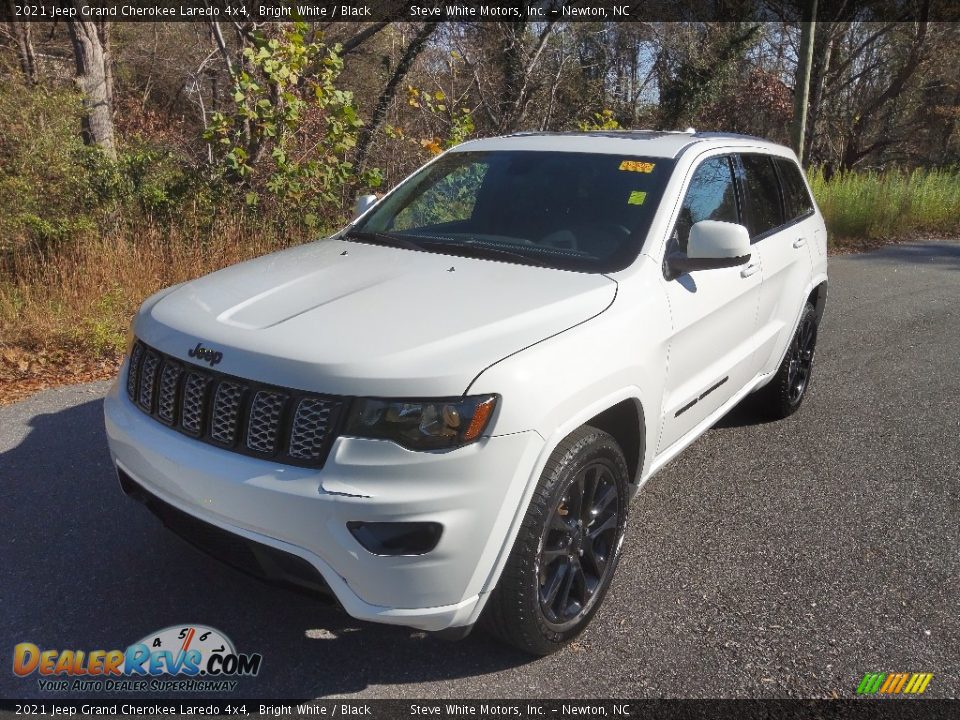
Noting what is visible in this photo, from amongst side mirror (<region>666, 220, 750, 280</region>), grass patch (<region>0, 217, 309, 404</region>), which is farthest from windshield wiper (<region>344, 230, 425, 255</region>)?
grass patch (<region>0, 217, 309, 404</region>)

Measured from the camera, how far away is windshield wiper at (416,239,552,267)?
3394mm

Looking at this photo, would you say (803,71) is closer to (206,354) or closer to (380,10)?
(380,10)

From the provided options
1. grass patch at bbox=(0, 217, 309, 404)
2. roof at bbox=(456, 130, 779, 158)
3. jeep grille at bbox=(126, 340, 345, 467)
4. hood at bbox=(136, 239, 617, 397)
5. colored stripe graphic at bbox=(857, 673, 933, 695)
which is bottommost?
colored stripe graphic at bbox=(857, 673, 933, 695)

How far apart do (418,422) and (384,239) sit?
1737mm

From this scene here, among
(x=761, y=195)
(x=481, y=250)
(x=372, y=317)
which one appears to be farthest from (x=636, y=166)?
(x=372, y=317)

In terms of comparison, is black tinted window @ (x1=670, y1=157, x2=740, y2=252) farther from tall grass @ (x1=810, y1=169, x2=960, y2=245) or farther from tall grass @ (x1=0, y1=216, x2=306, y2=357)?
tall grass @ (x1=810, y1=169, x2=960, y2=245)

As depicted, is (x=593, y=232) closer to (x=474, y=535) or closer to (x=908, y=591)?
(x=474, y=535)

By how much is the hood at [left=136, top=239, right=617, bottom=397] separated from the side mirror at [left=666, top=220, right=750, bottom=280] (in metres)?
0.45

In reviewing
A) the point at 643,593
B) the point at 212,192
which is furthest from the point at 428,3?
the point at 643,593

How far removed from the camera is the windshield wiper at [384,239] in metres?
3.72

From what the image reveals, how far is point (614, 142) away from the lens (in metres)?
4.06

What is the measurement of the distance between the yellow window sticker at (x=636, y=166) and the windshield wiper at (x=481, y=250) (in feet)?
2.52

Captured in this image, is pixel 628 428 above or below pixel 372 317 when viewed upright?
below

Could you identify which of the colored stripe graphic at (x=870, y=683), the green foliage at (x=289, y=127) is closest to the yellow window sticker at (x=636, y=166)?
the colored stripe graphic at (x=870, y=683)
